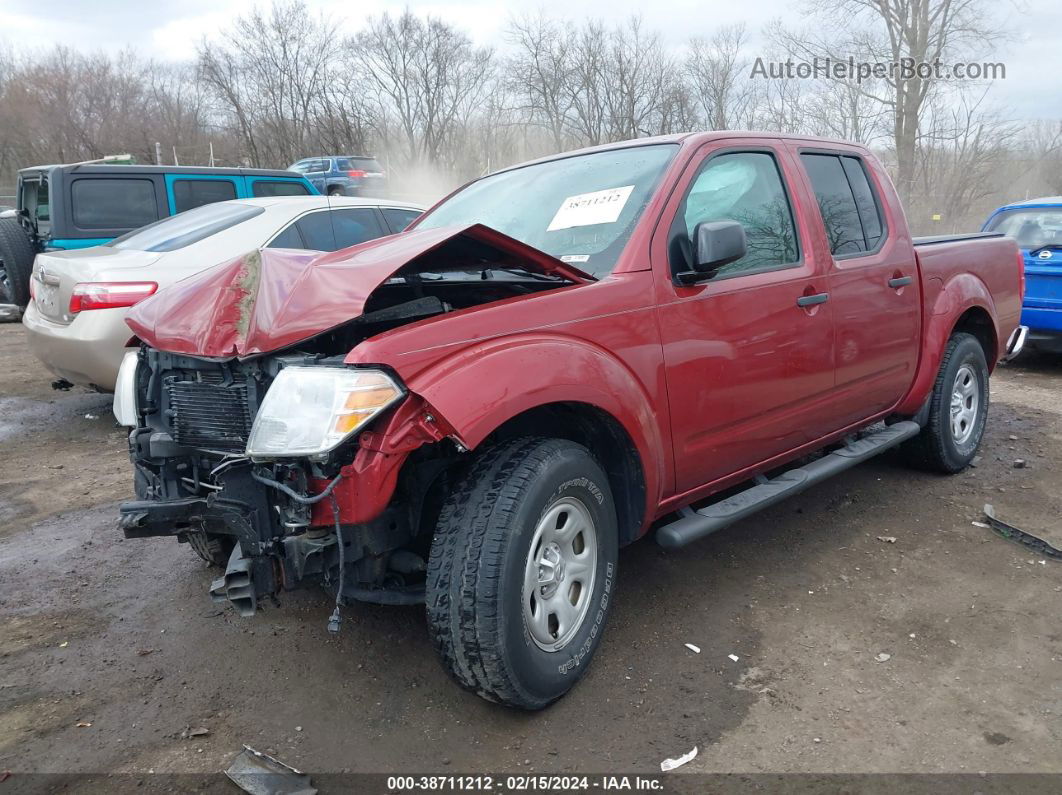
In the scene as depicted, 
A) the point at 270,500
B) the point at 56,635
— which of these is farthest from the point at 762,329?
the point at 56,635

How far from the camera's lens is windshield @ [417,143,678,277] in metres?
3.04

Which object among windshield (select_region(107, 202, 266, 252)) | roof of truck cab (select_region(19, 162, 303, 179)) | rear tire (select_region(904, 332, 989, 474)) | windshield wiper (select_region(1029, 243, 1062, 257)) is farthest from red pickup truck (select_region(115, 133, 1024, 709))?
roof of truck cab (select_region(19, 162, 303, 179))

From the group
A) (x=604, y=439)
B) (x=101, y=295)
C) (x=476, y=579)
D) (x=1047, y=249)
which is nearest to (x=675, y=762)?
(x=476, y=579)

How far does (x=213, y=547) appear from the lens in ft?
11.3

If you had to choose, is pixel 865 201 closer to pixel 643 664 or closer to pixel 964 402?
pixel 964 402

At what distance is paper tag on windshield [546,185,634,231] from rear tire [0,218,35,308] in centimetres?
732

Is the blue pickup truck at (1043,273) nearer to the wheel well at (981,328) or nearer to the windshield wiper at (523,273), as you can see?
the wheel well at (981,328)

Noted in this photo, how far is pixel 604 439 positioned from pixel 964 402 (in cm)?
312

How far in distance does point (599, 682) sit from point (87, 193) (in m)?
7.39

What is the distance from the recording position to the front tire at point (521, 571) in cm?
232

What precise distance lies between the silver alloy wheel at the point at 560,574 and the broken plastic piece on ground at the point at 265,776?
81cm

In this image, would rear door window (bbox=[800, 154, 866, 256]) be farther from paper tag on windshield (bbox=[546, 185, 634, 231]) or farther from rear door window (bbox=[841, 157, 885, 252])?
paper tag on windshield (bbox=[546, 185, 634, 231])

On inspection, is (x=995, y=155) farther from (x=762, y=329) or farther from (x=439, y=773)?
(x=439, y=773)

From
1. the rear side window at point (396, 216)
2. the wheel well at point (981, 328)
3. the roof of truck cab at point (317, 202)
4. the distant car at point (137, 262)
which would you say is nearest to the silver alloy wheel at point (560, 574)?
the wheel well at point (981, 328)
